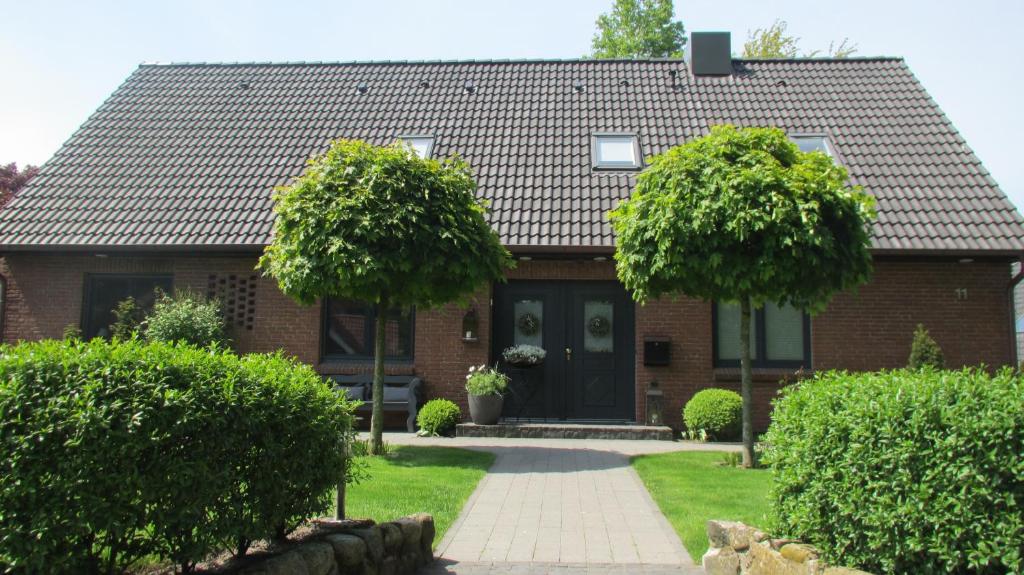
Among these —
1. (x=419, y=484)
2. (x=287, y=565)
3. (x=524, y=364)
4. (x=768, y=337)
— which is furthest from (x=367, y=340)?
(x=287, y=565)

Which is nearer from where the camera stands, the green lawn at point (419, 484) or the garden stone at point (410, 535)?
the garden stone at point (410, 535)

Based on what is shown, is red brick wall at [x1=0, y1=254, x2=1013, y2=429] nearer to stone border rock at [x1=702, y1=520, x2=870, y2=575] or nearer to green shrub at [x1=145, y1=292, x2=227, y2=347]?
green shrub at [x1=145, y1=292, x2=227, y2=347]

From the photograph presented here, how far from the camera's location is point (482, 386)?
38.0 ft

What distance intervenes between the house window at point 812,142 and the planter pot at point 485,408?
24.3 ft

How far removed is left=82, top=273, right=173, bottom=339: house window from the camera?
13.1 meters

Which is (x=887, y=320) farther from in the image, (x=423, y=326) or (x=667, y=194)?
(x=423, y=326)

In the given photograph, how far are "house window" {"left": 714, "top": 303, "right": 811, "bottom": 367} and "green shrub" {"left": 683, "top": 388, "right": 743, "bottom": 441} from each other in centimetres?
117

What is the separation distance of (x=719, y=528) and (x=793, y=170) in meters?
4.53

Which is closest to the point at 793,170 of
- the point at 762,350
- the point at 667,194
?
the point at 667,194

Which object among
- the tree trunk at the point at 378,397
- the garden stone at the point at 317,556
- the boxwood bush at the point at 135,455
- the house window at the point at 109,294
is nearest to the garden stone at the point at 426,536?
the garden stone at the point at 317,556

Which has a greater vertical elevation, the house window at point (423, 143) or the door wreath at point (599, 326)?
the house window at point (423, 143)

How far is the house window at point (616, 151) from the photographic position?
13570 mm

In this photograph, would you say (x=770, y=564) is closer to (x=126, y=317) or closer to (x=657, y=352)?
(x=657, y=352)

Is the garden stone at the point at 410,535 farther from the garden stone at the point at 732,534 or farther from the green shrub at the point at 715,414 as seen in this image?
the green shrub at the point at 715,414
